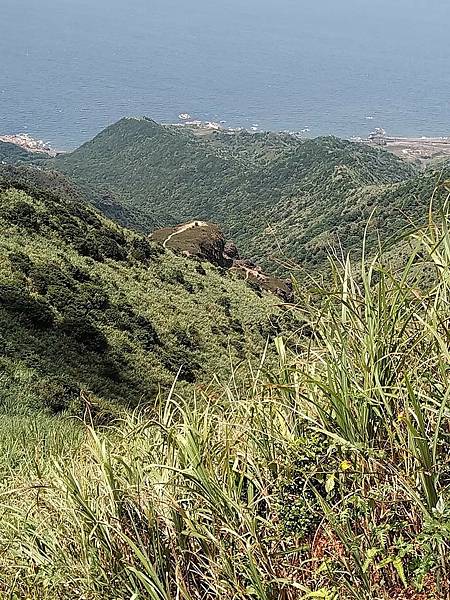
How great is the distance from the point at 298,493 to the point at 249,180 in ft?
351

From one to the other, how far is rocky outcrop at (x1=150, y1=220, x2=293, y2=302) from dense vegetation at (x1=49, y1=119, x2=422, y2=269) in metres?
15.4

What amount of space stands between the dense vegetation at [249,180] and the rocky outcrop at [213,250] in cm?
1539

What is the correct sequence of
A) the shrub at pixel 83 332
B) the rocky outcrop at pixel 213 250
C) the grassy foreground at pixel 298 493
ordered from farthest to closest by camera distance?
the rocky outcrop at pixel 213 250, the shrub at pixel 83 332, the grassy foreground at pixel 298 493

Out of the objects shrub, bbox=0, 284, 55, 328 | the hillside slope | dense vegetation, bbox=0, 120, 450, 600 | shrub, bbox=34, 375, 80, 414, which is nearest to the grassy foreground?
dense vegetation, bbox=0, 120, 450, 600

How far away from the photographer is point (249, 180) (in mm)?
107000

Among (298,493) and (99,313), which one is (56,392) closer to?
(99,313)

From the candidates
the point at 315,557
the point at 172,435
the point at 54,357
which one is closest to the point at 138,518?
the point at 172,435

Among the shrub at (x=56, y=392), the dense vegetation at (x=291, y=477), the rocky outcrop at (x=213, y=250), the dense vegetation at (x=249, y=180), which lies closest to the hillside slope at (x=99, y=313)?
the shrub at (x=56, y=392)

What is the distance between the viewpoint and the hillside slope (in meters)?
13.4

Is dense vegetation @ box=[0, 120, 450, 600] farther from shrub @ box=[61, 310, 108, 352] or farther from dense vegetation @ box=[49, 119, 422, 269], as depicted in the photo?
dense vegetation @ box=[49, 119, 422, 269]

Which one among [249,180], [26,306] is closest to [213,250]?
[26,306]

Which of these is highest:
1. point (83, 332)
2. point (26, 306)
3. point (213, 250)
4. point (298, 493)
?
point (298, 493)

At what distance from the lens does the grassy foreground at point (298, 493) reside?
81.1 inches

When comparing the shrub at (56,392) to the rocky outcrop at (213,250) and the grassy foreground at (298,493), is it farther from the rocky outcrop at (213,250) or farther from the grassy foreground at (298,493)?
the rocky outcrop at (213,250)
